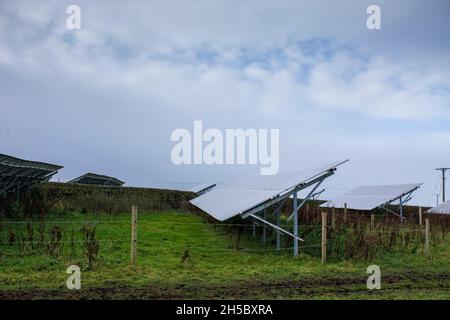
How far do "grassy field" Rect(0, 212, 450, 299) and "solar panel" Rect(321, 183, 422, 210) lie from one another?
13112 mm

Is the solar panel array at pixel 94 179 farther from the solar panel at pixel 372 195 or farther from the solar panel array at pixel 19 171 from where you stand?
the solar panel at pixel 372 195

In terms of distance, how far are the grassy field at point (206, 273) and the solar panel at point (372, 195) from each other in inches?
516

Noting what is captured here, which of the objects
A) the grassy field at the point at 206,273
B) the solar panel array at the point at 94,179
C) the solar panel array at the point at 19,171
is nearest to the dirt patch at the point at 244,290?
the grassy field at the point at 206,273

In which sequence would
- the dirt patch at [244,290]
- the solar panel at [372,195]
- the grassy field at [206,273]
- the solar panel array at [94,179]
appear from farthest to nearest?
the solar panel array at [94,179] < the solar panel at [372,195] < the grassy field at [206,273] < the dirt patch at [244,290]

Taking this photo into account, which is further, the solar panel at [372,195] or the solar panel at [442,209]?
the solar panel at [442,209]

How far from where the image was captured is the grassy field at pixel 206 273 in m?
8.79

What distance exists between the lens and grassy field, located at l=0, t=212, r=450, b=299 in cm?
879

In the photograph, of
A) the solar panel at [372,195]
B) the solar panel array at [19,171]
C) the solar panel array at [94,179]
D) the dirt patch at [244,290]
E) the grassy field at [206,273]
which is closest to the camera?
the dirt patch at [244,290]

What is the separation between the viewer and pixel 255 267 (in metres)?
11.4

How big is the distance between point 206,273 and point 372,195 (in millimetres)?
23559

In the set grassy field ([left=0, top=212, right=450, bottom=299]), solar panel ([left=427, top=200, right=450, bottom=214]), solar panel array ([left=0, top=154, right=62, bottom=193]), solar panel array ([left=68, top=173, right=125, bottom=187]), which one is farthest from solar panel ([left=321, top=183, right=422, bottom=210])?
solar panel array ([left=68, top=173, right=125, bottom=187])

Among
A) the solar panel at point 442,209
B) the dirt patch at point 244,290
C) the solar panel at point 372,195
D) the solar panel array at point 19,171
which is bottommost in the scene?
the dirt patch at point 244,290
